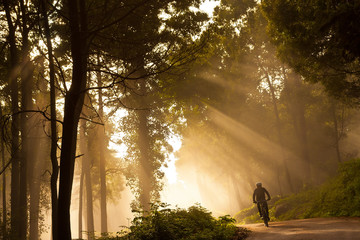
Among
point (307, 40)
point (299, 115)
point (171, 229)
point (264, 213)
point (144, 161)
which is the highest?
point (299, 115)

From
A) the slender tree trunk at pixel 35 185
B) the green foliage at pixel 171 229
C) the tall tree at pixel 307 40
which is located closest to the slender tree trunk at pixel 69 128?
the green foliage at pixel 171 229

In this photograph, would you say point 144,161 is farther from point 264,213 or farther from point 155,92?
point 264,213

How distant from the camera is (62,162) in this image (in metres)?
5.68

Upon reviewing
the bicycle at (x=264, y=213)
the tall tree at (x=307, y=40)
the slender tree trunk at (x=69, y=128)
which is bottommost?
the bicycle at (x=264, y=213)

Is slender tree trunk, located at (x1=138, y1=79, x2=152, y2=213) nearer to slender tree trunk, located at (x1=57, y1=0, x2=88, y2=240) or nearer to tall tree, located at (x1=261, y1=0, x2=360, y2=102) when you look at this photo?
tall tree, located at (x1=261, y1=0, x2=360, y2=102)

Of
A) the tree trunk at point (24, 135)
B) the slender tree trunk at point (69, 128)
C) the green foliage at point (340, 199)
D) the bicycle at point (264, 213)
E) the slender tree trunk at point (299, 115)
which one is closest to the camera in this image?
the slender tree trunk at point (69, 128)

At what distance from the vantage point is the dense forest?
665 cm

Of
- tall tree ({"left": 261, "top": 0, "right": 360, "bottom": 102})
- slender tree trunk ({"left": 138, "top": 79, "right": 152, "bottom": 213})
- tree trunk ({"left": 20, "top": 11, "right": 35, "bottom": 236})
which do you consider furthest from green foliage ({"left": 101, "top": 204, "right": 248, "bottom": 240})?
slender tree trunk ({"left": 138, "top": 79, "right": 152, "bottom": 213})

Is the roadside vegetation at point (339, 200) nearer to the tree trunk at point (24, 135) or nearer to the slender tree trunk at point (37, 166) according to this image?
the tree trunk at point (24, 135)

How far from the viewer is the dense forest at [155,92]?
6.65 meters

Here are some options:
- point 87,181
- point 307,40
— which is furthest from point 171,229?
point 87,181

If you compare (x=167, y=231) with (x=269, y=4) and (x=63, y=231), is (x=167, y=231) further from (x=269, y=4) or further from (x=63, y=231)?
(x=269, y=4)

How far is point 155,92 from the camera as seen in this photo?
63.9ft

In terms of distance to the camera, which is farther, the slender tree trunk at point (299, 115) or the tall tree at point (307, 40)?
the slender tree trunk at point (299, 115)
